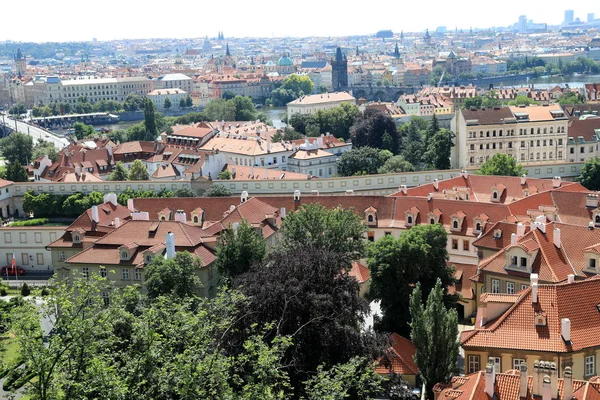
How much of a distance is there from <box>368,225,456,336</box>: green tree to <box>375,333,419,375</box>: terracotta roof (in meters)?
1.47

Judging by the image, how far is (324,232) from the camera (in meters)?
35.5

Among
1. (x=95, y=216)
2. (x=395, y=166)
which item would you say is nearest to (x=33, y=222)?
(x=95, y=216)

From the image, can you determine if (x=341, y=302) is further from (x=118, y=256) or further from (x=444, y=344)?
(x=118, y=256)

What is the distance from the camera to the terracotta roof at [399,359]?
1118 inches

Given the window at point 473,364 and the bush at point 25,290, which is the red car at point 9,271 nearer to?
the bush at point 25,290

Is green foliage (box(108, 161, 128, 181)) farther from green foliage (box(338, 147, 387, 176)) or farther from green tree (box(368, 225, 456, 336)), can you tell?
green tree (box(368, 225, 456, 336))

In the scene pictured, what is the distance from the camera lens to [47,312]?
2089 cm

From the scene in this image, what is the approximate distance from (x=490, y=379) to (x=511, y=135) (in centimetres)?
5632

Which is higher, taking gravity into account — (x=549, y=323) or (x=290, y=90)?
(x=549, y=323)

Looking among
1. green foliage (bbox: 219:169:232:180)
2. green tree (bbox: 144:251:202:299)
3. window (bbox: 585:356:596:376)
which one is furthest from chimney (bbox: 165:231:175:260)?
green foliage (bbox: 219:169:232:180)

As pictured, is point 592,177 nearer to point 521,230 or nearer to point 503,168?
point 503,168

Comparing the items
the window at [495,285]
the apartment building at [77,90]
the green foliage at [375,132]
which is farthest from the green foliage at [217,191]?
the apartment building at [77,90]

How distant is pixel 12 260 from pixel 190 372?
32958mm

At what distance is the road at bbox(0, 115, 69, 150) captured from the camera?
391 feet
